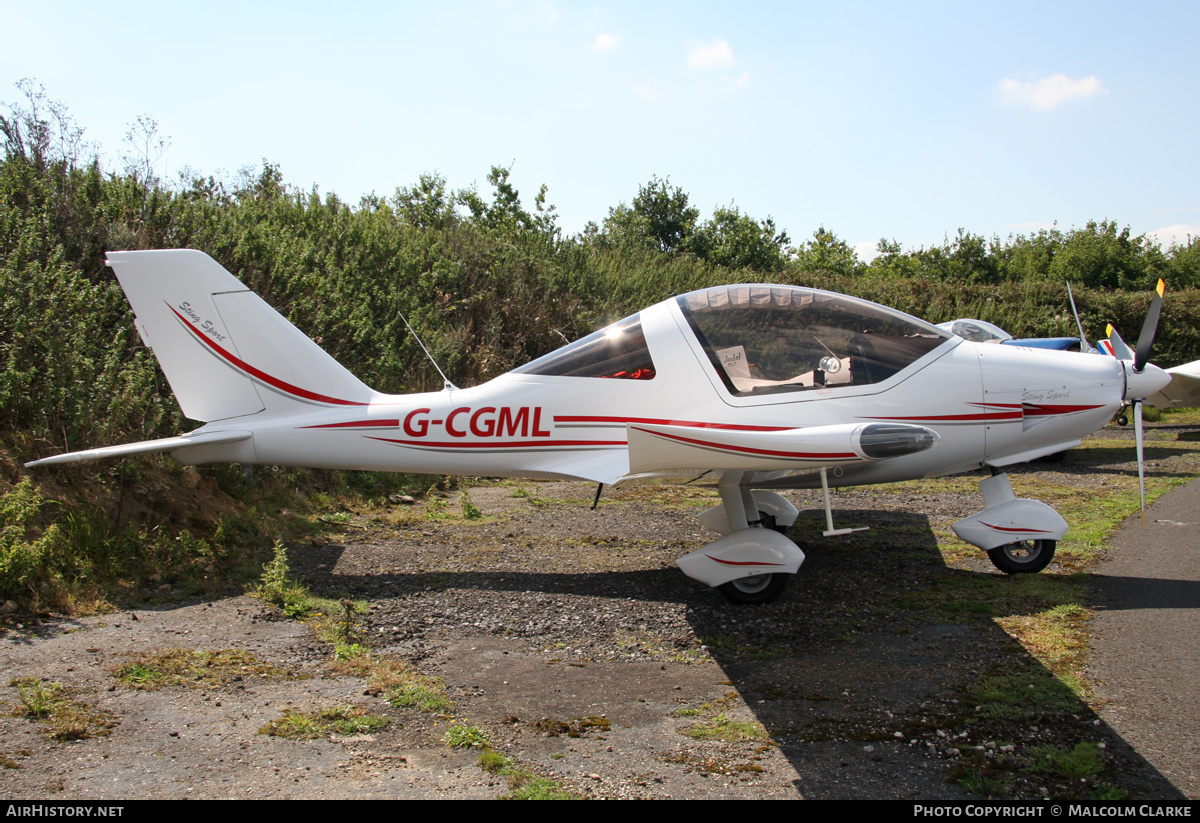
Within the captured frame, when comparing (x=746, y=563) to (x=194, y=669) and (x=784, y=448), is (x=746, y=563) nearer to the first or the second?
(x=784, y=448)

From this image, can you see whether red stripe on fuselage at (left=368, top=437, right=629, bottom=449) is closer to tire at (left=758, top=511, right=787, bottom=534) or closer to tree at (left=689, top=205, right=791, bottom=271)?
tire at (left=758, top=511, right=787, bottom=534)

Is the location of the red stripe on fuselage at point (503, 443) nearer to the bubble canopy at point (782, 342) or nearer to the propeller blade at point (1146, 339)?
the bubble canopy at point (782, 342)

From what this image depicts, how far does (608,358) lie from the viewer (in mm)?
5734

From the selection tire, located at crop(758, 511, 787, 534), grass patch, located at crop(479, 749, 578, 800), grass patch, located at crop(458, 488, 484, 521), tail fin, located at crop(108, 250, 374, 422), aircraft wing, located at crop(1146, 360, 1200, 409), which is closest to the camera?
grass patch, located at crop(479, 749, 578, 800)

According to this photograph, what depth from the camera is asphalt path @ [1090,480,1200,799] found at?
10.6ft

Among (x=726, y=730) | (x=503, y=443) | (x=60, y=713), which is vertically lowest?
(x=726, y=730)

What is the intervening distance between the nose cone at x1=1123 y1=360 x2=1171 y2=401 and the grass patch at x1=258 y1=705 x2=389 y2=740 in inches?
226

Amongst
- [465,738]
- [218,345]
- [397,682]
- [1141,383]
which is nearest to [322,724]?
[397,682]

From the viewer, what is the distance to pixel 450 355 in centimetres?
1170

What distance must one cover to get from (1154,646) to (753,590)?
91.1 inches

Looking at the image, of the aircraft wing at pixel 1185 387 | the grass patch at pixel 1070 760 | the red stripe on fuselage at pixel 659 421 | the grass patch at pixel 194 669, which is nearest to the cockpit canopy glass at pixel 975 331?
the aircraft wing at pixel 1185 387

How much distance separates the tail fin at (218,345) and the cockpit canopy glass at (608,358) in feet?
5.17

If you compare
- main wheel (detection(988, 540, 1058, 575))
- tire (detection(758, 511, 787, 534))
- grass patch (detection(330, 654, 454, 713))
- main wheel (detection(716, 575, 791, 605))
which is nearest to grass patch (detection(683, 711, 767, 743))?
grass patch (detection(330, 654, 454, 713))

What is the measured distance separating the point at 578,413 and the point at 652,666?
208cm
